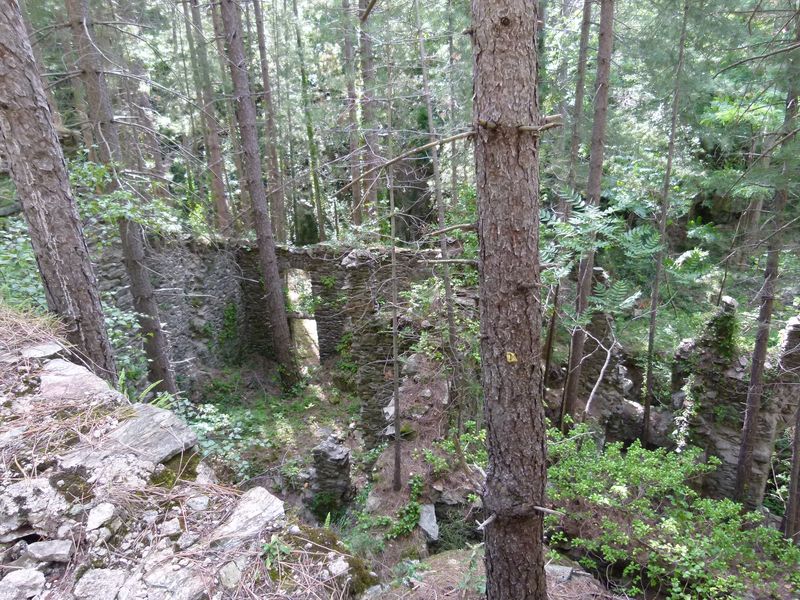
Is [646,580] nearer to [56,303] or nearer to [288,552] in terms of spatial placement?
[288,552]

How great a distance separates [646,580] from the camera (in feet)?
13.4

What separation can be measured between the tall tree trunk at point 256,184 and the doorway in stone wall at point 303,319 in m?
0.88

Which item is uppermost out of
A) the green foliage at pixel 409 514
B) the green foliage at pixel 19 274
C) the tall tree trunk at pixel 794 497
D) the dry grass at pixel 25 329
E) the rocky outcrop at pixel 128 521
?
the green foliage at pixel 19 274

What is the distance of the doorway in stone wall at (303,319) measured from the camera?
11.6 m

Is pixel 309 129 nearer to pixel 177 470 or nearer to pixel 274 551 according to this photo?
pixel 177 470

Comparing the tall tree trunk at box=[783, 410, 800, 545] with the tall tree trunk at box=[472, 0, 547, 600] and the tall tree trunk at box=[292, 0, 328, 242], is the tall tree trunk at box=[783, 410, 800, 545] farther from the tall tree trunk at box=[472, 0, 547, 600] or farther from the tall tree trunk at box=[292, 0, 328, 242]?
the tall tree trunk at box=[292, 0, 328, 242]

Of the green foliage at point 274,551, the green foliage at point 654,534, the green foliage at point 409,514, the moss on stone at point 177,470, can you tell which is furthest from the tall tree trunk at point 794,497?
the moss on stone at point 177,470

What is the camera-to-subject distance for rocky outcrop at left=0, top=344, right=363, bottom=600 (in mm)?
1595

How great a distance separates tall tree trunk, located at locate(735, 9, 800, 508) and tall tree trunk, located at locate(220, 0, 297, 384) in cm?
826

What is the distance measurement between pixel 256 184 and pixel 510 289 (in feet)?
26.6

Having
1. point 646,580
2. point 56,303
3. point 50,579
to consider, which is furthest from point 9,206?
point 646,580

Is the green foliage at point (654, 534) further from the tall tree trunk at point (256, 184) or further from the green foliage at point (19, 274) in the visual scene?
the tall tree trunk at point (256, 184)

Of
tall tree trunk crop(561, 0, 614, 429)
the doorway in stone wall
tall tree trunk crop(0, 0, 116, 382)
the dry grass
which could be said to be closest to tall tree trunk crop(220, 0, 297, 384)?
the doorway in stone wall

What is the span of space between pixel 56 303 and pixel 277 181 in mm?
12560
